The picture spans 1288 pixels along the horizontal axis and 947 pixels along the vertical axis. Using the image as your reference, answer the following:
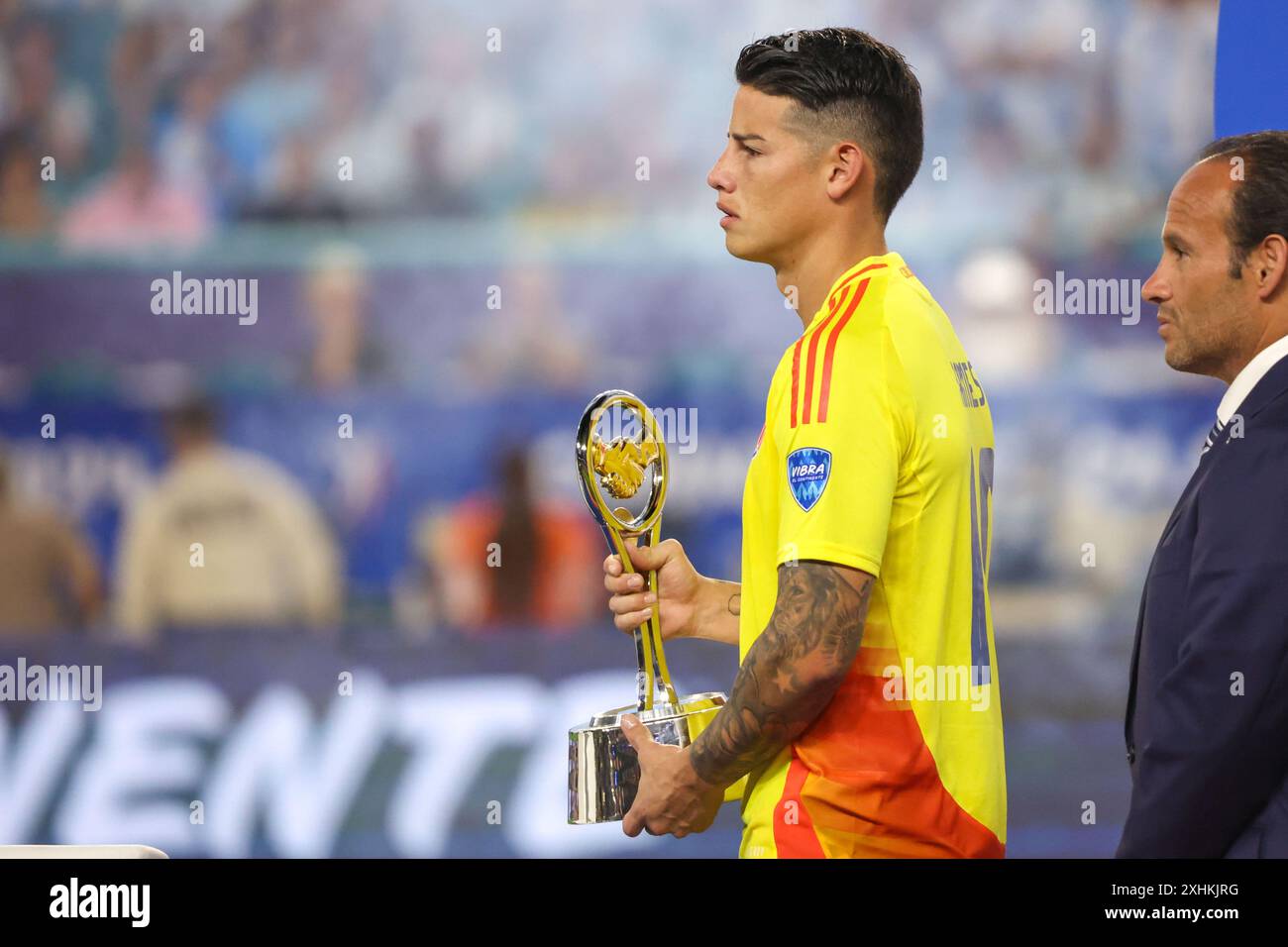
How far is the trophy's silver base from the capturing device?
190 centimetres

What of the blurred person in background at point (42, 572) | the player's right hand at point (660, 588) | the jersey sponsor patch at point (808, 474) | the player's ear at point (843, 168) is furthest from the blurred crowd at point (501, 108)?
the jersey sponsor patch at point (808, 474)

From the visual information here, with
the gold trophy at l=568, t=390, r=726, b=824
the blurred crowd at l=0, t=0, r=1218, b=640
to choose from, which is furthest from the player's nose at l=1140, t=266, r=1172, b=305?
the blurred crowd at l=0, t=0, r=1218, b=640

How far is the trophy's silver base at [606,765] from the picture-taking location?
1902 mm

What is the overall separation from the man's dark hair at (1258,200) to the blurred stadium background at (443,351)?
303 cm

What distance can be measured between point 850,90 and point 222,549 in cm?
375

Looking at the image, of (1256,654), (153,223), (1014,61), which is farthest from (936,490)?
(153,223)

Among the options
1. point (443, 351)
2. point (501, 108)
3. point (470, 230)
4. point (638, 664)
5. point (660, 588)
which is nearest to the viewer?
point (638, 664)

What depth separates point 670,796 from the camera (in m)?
1.83

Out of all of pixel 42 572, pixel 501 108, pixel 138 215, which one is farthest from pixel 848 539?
pixel 138 215

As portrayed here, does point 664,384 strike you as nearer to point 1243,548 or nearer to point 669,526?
point 669,526

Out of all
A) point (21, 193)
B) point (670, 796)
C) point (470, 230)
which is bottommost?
point (670, 796)

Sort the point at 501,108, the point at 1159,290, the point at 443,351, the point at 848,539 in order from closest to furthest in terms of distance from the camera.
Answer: the point at 848,539, the point at 1159,290, the point at 443,351, the point at 501,108

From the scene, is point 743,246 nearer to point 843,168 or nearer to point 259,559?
point 843,168

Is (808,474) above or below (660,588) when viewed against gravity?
above
